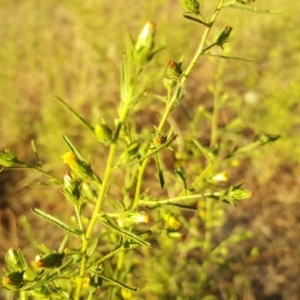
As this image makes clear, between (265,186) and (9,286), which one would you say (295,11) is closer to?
(265,186)

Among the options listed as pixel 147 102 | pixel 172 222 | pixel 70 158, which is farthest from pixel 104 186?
pixel 147 102

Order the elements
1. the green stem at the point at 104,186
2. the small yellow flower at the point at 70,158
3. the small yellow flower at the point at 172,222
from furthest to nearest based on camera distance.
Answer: the small yellow flower at the point at 172,222 < the small yellow flower at the point at 70,158 < the green stem at the point at 104,186

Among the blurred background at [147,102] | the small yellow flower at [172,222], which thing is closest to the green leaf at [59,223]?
the small yellow flower at [172,222]

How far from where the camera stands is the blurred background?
2894 mm

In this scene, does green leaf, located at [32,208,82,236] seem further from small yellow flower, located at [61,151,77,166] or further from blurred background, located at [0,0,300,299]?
blurred background, located at [0,0,300,299]

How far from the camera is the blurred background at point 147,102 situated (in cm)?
289

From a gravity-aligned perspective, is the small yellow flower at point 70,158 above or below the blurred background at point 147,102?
above

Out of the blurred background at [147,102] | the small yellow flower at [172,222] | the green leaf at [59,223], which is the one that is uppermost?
the green leaf at [59,223]

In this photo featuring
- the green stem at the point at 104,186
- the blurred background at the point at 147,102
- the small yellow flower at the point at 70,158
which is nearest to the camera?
→ the green stem at the point at 104,186

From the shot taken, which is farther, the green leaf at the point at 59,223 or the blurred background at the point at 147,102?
the blurred background at the point at 147,102

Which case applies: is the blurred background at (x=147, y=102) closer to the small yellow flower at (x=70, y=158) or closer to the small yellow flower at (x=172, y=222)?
the small yellow flower at (x=172, y=222)

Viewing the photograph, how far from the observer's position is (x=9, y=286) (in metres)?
0.96

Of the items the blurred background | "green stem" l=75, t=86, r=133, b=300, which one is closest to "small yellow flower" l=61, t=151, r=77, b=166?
"green stem" l=75, t=86, r=133, b=300

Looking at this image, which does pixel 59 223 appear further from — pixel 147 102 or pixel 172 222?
pixel 147 102
